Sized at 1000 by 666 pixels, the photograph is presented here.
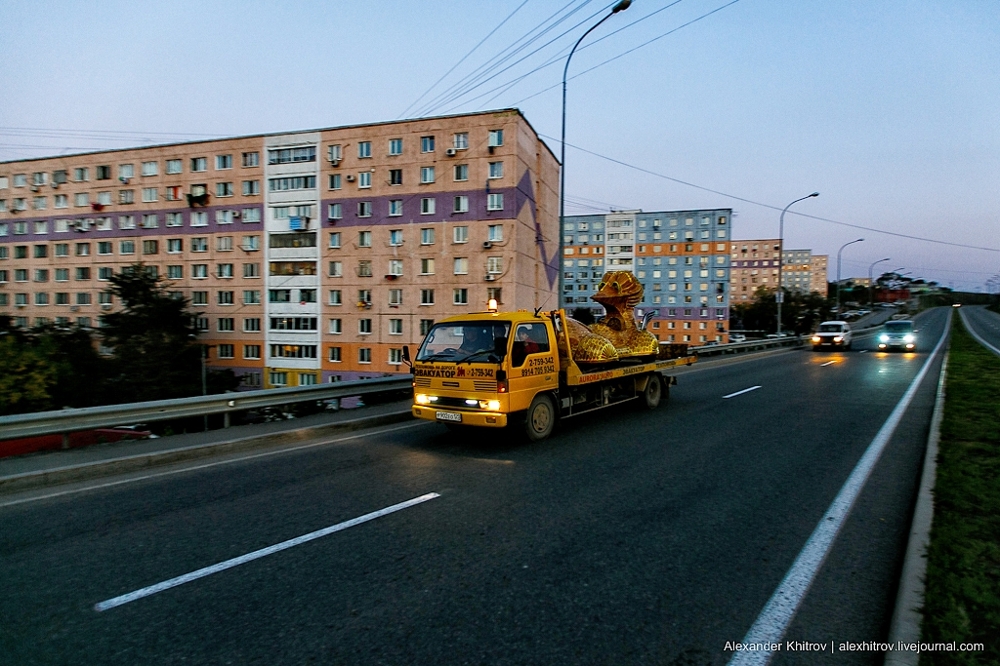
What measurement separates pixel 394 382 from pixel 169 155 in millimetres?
44220

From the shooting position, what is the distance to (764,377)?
17.0 m

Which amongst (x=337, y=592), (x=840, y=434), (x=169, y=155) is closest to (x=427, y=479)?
(x=337, y=592)

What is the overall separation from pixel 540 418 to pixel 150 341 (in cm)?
3306

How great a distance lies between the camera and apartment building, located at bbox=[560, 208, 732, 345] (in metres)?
81.2

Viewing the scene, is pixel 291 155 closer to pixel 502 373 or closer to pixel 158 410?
pixel 158 410

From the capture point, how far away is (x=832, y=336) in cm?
3047

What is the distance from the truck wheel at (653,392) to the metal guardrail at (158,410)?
229 inches

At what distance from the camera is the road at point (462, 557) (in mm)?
2986

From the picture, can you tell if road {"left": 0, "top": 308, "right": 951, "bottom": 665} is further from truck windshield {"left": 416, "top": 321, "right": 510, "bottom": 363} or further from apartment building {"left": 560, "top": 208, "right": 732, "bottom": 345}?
apartment building {"left": 560, "top": 208, "right": 732, "bottom": 345}

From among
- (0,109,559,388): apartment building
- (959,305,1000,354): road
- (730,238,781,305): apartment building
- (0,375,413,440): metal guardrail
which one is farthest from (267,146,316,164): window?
(730,238,781,305): apartment building

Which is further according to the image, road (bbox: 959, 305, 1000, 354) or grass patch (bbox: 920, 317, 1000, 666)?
road (bbox: 959, 305, 1000, 354)

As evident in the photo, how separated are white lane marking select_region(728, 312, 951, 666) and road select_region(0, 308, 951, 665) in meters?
0.07

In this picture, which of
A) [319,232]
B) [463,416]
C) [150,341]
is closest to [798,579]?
[463,416]

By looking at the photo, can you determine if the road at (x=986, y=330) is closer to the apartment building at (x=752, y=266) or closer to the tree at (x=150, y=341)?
the tree at (x=150, y=341)
